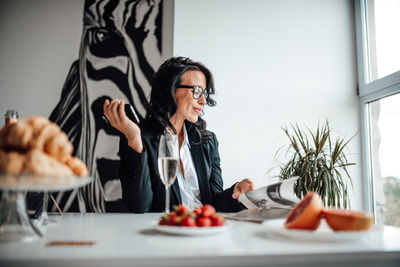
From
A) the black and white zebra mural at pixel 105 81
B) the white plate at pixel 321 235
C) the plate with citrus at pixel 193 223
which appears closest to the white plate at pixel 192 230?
the plate with citrus at pixel 193 223

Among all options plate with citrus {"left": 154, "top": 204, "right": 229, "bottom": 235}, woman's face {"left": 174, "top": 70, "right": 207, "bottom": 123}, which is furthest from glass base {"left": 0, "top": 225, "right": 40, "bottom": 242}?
woman's face {"left": 174, "top": 70, "right": 207, "bottom": 123}

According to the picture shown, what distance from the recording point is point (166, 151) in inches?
44.8

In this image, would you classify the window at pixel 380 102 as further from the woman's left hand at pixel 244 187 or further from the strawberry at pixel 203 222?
the strawberry at pixel 203 222

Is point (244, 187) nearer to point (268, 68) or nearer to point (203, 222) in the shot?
point (203, 222)

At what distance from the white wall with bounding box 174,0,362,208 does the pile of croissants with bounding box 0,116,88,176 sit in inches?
78.1

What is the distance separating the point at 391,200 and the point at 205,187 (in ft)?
5.37

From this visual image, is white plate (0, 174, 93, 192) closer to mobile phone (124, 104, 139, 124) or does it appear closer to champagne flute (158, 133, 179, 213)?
champagne flute (158, 133, 179, 213)

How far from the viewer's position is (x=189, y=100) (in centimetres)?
200

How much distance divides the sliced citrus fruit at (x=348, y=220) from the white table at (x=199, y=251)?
0.13ft

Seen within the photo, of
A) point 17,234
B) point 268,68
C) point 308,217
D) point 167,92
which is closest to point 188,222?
point 308,217

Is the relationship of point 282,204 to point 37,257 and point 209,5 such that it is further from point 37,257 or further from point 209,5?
point 209,5

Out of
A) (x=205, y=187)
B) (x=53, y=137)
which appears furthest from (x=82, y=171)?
(x=205, y=187)

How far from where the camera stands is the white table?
595 millimetres

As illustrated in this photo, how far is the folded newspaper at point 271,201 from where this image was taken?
111 cm
